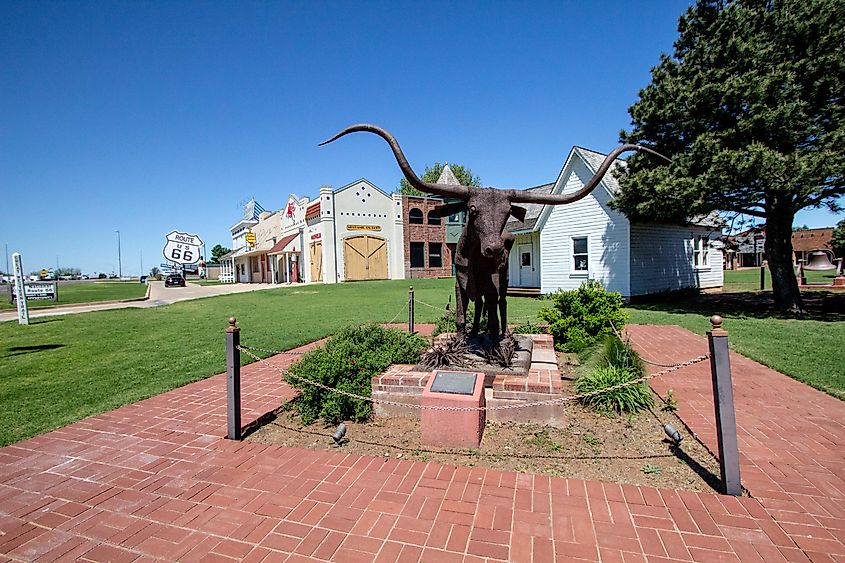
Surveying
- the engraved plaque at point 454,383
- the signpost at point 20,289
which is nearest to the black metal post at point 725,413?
the engraved plaque at point 454,383

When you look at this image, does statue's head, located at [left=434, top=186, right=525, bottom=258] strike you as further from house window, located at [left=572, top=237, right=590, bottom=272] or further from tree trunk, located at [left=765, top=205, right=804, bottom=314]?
house window, located at [left=572, top=237, right=590, bottom=272]

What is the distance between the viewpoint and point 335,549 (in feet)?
8.50

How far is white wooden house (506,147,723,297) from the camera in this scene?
16.0m

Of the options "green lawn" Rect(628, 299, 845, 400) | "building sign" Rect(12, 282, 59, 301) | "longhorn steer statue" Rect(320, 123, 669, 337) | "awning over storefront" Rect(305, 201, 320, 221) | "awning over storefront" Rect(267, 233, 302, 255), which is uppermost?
"awning over storefront" Rect(305, 201, 320, 221)

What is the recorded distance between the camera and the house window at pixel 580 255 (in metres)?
17.2

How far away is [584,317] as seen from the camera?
7.52m

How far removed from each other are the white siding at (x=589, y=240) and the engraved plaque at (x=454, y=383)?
13.8 meters

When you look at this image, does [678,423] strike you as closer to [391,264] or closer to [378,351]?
[378,351]

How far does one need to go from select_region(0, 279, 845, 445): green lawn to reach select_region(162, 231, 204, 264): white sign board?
87.8 inches

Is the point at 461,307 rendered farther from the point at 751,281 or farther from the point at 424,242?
the point at 424,242

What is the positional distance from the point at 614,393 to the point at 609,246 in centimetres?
1279

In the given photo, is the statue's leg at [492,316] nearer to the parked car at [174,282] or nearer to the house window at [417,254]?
the house window at [417,254]

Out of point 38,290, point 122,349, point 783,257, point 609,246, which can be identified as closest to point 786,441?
point 783,257

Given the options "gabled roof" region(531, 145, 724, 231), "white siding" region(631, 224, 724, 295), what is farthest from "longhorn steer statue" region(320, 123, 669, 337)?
"white siding" region(631, 224, 724, 295)
